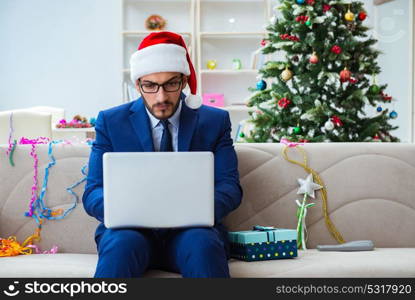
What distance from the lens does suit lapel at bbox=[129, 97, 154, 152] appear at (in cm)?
215

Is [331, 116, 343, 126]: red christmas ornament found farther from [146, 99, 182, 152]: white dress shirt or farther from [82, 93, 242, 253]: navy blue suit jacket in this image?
[146, 99, 182, 152]: white dress shirt

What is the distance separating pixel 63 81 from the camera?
689cm

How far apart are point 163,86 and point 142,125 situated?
0.16 m

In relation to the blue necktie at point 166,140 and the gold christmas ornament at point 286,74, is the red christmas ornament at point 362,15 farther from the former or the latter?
the blue necktie at point 166,140

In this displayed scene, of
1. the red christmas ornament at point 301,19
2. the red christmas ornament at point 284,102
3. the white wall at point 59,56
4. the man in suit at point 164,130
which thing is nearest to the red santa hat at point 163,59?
the man in suit at point 164,130

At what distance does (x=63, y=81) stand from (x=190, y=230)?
534 cm

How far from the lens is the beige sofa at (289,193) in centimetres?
245

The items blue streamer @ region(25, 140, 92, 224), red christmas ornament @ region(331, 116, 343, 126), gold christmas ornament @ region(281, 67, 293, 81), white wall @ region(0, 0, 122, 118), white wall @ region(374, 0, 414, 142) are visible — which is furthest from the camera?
white wall @ region(0, 0, 122, 118)

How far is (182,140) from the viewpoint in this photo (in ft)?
7.11

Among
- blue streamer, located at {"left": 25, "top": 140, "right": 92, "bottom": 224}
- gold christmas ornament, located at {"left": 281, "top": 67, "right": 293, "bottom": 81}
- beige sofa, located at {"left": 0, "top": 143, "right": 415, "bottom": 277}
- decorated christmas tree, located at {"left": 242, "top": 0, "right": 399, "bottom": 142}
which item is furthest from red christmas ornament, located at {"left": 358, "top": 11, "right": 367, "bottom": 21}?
blue streamer, located at {"left": 25, "top": 140, "right": 92, "bottom": 224}

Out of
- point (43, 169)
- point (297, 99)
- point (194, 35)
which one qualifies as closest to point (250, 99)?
point (297, 99)

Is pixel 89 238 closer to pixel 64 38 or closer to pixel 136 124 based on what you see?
pixel 136 124

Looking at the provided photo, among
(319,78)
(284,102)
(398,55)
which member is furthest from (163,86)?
(398,55)

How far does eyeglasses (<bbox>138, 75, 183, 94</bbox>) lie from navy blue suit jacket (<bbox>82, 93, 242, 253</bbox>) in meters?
0.10
